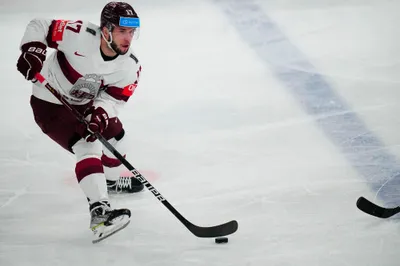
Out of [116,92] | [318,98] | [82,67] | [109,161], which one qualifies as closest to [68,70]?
[82,67]

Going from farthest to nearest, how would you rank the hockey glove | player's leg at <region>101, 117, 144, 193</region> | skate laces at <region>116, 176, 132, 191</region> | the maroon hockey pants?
skate laces at <region>116, 176, 132, 191</region> < player's leg at <region>101, 117, 144, 193</region> < the maroon hockey pants < the hockey glove

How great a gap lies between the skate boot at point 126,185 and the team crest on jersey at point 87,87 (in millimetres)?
456

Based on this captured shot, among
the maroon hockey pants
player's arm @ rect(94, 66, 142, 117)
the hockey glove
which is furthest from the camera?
player's arm @ rect(94, 66, 142, 117)

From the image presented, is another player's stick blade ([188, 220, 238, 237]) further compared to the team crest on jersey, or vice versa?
the team crest on jersey

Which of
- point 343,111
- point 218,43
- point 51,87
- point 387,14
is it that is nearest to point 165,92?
point 218,43

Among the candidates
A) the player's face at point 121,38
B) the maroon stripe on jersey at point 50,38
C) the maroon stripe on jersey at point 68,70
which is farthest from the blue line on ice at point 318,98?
the maroon stripe on jersey at point 50,38

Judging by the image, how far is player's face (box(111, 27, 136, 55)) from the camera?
308cm

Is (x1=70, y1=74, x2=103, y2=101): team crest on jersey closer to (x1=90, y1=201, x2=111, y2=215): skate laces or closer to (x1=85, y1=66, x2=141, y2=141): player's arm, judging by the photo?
(x1=85, y1=66, x2=141, y2=141): player's arm

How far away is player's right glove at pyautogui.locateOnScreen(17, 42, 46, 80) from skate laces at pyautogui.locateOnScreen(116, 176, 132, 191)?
27.3 inches

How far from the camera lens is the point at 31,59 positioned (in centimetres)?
307

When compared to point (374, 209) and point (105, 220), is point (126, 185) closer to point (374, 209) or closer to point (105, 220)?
point (105, 220)

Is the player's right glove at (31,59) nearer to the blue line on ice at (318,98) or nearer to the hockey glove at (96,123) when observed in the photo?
the hockey glove at (96,123)

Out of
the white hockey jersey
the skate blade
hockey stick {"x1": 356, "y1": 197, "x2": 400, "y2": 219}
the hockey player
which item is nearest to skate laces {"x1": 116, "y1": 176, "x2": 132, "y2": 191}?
the hockey player

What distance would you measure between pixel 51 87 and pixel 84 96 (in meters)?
0.14
